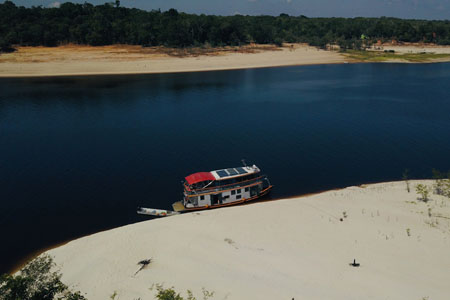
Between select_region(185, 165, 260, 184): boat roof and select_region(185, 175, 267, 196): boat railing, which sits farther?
select_region(185, 165, 260, 184): boat roof

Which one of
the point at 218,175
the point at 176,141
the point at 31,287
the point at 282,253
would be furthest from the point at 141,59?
the point at 31,287

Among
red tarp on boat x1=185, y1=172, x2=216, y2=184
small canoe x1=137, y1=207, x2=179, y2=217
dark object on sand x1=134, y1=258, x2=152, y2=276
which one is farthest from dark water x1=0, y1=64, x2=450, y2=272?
dark object on sand x1=134, y1=258, x2=152, y2=276

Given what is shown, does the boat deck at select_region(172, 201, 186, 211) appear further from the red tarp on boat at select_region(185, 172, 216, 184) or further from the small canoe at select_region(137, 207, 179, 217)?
the red tarp on boat at select_region(185, 172, 216, 184)

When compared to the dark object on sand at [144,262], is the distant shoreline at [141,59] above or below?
above

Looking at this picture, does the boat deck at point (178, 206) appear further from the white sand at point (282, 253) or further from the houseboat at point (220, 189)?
the white sand at point (282, 253)

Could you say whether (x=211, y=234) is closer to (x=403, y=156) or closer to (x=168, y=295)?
(x=168, y=295)

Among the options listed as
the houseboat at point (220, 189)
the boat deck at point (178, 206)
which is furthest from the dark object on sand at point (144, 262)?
the houseboat at point (220, 189)

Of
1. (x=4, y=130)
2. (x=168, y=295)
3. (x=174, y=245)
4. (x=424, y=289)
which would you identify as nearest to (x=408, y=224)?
(x=424, y=289)

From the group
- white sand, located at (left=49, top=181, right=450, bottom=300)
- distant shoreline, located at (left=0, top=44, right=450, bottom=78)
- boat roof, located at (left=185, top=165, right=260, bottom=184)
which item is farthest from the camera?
distant shoreline, located at (left=0, top=44, right=450, bottom=78)
